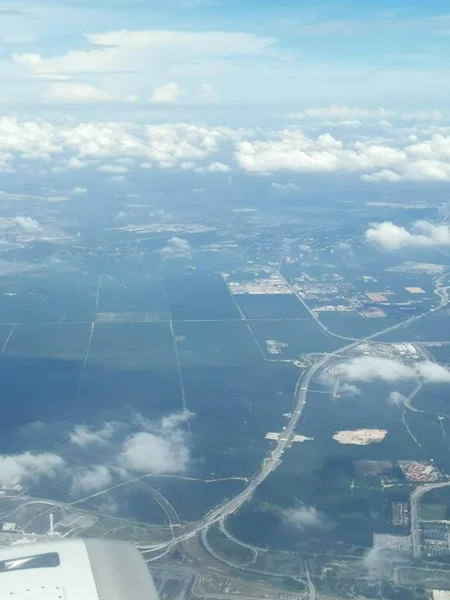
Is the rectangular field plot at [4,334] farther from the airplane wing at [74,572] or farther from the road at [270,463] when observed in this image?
the airplane wing at [74,572]

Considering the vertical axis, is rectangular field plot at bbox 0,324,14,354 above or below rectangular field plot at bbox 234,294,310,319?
above

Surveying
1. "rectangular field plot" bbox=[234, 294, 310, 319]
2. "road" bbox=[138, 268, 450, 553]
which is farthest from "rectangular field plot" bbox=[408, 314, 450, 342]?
"rectangular field plot" bbox=[234, 294, 310, 319]

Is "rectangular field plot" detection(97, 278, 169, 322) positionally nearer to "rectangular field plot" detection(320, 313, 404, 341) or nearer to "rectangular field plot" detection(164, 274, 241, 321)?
"rectangular field plot" detection(164, 274, 241, 321)

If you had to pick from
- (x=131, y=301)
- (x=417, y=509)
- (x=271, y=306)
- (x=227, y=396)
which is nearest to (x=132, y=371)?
(x=227, y=396)

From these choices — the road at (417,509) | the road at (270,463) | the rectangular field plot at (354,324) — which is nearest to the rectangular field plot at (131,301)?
the rectangular field plot at (354,324)

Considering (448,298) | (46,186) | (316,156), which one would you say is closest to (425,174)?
(316,156)

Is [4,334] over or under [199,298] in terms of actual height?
over

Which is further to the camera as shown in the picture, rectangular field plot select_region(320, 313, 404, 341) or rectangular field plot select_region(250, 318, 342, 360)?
rectangular field plot select_region(320, 313, 404, 341)

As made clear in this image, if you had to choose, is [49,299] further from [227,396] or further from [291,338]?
[227,396]
